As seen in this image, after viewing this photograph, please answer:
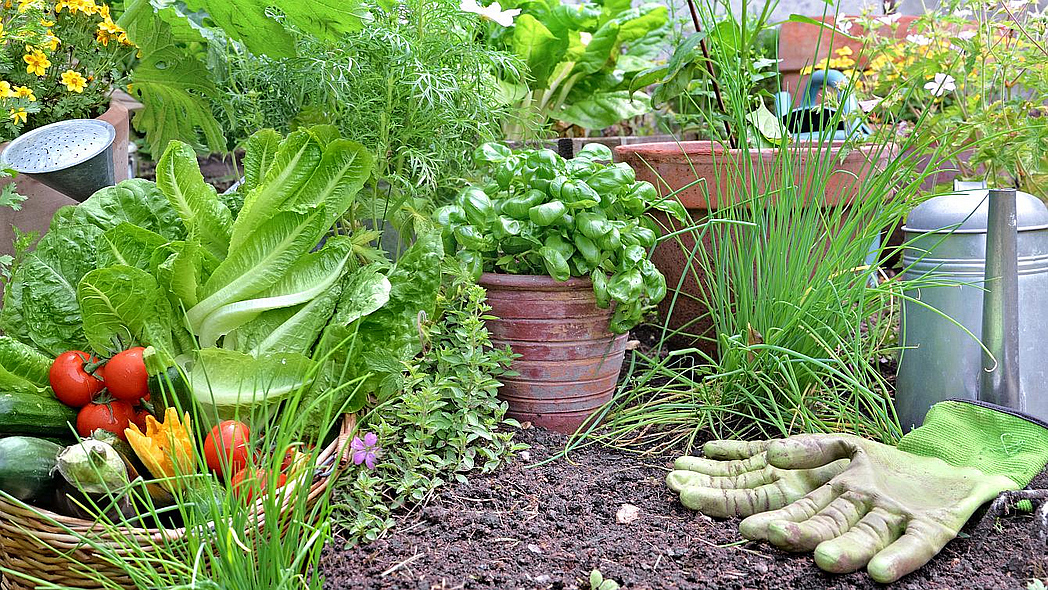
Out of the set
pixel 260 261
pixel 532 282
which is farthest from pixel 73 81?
pixel 532 282

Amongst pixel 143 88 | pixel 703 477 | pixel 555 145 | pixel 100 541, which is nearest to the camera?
pixel 100 541

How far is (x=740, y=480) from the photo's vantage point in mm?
1691

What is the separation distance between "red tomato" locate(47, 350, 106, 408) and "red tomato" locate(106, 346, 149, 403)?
56 mm

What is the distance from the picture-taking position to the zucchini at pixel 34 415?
5.02 ft

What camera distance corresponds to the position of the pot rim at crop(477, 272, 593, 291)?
196 centimetres

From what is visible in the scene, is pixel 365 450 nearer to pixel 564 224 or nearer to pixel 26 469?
pixel 26 469

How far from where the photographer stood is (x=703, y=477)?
1.72 metres

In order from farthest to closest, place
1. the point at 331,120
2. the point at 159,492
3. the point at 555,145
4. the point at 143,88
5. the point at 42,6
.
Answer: the point at 555,145 < the point at 143,88 < the point at 331,120 < the point at 42,6 < the point at 159,492

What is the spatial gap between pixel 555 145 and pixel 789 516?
6.50 feet

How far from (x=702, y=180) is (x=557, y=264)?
51 centimetres

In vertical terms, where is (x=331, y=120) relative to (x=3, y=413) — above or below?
above

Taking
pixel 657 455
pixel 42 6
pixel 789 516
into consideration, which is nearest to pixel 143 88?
pixel 42 6

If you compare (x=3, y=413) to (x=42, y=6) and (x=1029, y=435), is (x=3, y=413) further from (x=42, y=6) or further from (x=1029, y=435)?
(x=1029, y=435)

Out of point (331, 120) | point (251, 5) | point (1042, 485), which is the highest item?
point (251, 5)
